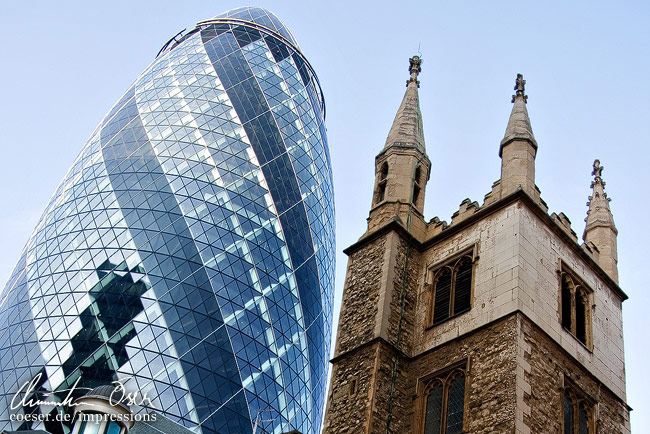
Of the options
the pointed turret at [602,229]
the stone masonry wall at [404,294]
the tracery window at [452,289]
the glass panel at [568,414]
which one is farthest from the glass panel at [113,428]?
the pointed turret at [602,229]

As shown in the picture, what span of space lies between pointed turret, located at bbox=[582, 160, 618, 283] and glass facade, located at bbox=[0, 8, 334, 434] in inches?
1245

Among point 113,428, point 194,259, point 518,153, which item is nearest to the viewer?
point 113,428

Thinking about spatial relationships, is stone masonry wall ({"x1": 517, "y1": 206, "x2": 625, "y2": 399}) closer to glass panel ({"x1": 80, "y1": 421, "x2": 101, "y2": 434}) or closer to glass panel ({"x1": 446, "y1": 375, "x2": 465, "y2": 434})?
glass panel ({"x1": 446, "y1": 375, "x2": 465, "y2": 434})

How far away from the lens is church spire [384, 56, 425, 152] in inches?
824

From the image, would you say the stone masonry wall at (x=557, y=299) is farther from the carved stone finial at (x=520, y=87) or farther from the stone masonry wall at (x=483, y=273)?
the carved stone finial at (x=520, y=87)

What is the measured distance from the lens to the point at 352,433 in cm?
1534

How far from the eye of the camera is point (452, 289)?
17531mm

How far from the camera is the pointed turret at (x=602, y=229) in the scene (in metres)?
19.7

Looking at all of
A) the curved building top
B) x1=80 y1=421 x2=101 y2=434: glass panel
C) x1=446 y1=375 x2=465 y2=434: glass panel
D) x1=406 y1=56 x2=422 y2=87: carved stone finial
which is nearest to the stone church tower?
x1=446 y1=375 x2=465 y2=434: glass panel

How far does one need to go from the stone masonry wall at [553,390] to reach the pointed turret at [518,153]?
3.51 m

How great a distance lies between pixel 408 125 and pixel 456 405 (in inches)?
319

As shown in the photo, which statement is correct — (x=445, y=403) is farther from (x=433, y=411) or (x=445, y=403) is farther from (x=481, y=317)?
(x=481, y=317)

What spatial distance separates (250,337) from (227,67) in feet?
76.6

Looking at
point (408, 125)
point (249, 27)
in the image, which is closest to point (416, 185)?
point (408, 125)
